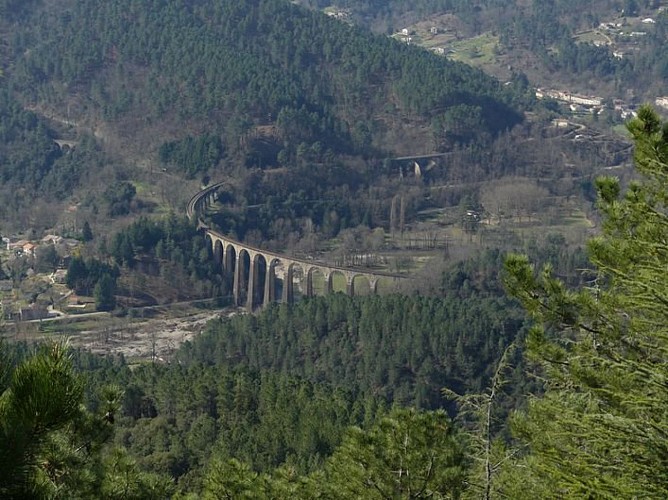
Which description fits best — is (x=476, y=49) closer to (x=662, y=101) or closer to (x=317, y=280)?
(x=662, y=101)

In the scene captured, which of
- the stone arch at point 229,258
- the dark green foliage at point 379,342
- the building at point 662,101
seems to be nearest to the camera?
the dark green foliage at point 379,342

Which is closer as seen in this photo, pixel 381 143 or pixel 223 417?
pixel 223 417

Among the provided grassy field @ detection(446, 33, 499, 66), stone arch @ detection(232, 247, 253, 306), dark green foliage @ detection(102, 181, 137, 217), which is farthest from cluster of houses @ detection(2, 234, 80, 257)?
grassy field @ detection(446, 33, 499, 66)

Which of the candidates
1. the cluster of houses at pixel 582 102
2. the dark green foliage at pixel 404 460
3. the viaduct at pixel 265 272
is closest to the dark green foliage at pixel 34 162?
the viaduct at pixel 265 272

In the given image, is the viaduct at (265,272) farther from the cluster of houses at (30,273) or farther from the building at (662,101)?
the building at (662,101)

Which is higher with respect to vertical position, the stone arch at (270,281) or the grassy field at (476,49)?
the grassy field at (476,49)

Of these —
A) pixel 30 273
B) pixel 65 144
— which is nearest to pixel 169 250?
pixel 30 273

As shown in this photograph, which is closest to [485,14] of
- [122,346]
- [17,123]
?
[17,123]

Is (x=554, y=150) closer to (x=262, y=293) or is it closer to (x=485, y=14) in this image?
(x=262, y=293)
